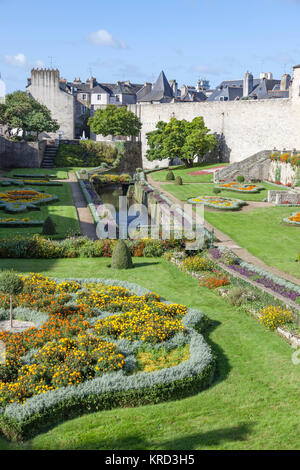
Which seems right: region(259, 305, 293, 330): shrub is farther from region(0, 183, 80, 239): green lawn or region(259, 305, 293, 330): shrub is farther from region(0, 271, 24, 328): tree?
region(0, 183, 80, 239): green lawn

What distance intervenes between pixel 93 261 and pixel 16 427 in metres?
11.9

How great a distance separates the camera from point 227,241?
79.4 feet

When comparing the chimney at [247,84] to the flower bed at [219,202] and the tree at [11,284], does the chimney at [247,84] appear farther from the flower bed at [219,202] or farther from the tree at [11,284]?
the tree at [11,284]

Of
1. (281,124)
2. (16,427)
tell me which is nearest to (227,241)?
(16,427)

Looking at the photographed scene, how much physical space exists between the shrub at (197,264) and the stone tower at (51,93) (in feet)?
186

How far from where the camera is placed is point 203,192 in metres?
39.7

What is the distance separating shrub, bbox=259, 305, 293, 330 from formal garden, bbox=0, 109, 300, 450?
0.04 meters

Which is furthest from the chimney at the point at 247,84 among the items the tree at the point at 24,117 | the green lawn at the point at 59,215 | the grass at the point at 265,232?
the green lawn at the point at 59,215

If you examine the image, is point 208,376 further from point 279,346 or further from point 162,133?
point 162,133

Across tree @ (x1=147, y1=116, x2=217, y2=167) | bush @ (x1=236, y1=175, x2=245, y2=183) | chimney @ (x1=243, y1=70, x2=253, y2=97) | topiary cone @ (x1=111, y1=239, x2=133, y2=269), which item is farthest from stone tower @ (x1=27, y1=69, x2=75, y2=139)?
topiary cone @ (x1=111, y1=239, x2=133, y2=269)

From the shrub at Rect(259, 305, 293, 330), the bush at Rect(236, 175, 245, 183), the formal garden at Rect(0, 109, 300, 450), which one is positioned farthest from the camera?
the bush at Rect(236, 175, 245, 183)

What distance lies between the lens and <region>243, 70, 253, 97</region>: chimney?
72.4 metres

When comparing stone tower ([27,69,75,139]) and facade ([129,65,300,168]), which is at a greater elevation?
stone tower ([27,69,75,139])

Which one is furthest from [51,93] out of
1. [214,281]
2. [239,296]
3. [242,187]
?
[239,296]
